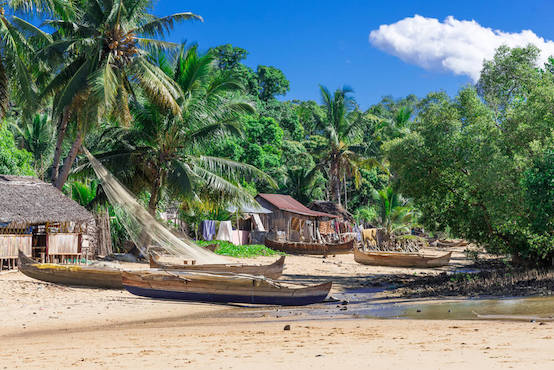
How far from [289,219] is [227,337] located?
24.9 metres

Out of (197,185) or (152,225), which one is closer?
(152,225)

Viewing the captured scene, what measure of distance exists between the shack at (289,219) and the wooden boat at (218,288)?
18.4 metres

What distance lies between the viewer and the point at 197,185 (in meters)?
19.8

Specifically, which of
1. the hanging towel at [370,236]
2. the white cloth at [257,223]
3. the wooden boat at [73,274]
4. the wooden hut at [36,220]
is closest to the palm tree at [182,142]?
the wooden hut at [36,220]

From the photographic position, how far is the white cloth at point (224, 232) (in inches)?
1117

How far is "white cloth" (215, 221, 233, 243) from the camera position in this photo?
2838 centimetres

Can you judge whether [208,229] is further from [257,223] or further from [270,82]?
[270,82]

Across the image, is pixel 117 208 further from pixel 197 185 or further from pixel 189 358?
pixel 189 358

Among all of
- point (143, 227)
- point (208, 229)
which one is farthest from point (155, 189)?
point (208, 229)

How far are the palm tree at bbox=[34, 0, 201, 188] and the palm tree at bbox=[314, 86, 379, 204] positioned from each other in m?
18.7

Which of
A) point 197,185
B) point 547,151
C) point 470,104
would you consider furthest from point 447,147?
point 197,185

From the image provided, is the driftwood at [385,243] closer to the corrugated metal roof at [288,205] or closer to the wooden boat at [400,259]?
the corrugated metal roof at [288,205]

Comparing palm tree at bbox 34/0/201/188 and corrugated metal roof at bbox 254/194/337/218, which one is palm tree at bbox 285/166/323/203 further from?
palm tree at bbox 34/0/201/188

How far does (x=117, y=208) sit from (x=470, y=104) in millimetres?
11361
